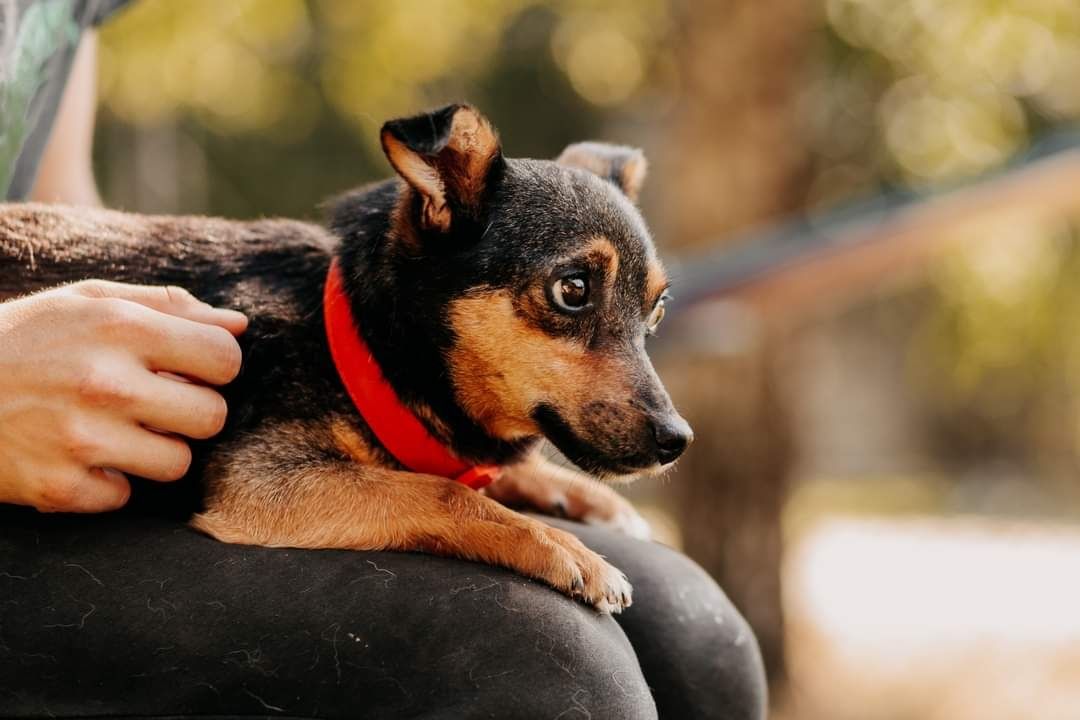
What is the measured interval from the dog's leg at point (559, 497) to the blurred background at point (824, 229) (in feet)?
3.39

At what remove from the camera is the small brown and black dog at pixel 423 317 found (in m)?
2.02

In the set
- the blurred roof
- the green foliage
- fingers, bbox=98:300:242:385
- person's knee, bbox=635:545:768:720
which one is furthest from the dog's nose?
the green foliage

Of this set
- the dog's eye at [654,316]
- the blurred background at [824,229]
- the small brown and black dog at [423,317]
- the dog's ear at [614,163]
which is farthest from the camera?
the blurred background at [824,229]

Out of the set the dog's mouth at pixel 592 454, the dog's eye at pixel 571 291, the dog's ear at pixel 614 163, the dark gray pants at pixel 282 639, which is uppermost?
the dog's ear at pixel 614 163

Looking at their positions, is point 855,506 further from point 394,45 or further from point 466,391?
point 466,391

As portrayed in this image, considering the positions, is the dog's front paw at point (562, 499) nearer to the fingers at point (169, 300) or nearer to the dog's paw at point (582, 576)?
the dog's paw at point (582, 576)

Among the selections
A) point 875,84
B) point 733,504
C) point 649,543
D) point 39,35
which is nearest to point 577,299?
point 649,543

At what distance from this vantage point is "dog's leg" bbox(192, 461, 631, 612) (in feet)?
6.09

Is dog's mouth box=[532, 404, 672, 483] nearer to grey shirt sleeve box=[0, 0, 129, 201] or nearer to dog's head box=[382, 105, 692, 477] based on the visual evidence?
dog's head box=[382, 105, 692, 477]

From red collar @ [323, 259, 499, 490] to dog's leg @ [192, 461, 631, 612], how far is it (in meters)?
0.13

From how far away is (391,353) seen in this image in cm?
220

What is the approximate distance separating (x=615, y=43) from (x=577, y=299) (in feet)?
20.6

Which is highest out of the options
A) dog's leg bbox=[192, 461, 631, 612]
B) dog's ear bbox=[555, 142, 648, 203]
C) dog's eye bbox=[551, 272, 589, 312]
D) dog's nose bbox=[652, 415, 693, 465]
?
dog's ear bbox=[555, 142, 648, 203]

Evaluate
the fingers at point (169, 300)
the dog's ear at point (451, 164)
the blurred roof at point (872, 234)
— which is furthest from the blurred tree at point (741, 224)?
the fingers at point (169, 300)
